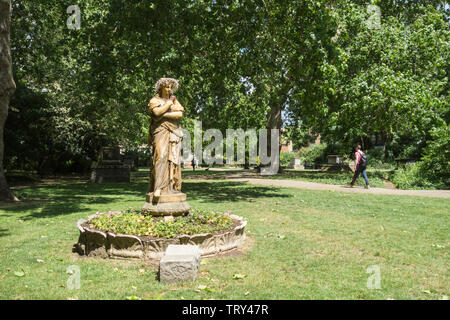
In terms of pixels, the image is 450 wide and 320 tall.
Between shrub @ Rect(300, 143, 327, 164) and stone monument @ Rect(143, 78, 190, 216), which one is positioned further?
shrub @ Rect(300, 143, 327, 164)

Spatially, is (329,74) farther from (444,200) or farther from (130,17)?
(130,17)

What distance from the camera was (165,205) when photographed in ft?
21.9

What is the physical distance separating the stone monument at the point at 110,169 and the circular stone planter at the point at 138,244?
15.0m

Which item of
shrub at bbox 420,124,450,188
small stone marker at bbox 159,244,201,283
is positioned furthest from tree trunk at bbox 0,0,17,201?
shrub at bbox 420,124,450,188

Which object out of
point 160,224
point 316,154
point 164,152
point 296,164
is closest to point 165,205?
point 160,224

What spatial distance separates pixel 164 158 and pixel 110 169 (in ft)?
48.9

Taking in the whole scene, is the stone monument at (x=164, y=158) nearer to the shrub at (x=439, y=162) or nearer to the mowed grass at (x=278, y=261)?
the mowed grass at (x=278, y=261)

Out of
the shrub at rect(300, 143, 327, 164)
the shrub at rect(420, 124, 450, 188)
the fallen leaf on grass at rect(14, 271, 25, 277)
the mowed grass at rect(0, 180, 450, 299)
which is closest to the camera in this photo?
the mowed grass at rect(0, 180, 450, 299)

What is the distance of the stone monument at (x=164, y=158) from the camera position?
6.70 metres

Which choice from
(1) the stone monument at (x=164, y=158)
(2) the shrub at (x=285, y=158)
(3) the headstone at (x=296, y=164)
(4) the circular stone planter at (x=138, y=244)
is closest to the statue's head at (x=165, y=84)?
(1) the stone monument at (x=164, y=158)

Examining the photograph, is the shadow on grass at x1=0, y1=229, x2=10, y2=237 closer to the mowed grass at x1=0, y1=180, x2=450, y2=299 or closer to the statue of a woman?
the mowed grass at x1=0, y1=180, x2=450, y2=299

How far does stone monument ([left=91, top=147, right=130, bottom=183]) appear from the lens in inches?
799

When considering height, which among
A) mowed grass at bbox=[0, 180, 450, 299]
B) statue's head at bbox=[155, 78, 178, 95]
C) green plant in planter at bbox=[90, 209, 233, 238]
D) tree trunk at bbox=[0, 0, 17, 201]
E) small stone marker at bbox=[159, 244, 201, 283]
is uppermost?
tree trunk at bbox=[0, 0, 17, 201]

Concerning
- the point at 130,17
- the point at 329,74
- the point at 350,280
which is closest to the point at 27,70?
the point at 130,17
